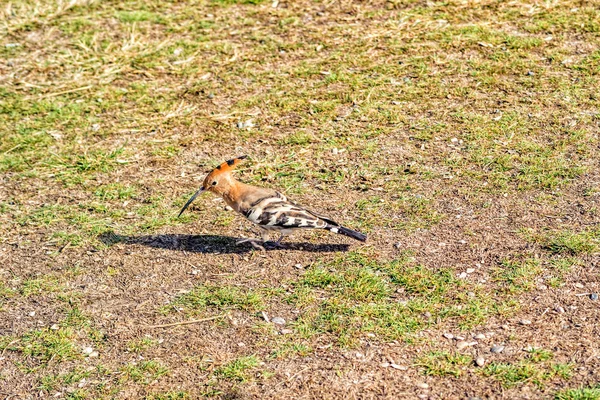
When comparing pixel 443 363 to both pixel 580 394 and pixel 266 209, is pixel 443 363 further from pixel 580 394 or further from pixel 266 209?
pixel 266 209

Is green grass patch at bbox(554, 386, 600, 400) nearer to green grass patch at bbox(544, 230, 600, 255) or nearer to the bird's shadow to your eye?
green grass patch at bbox(544, 230, 600, 255)

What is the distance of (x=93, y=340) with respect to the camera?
6.18m

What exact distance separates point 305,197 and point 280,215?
101cm

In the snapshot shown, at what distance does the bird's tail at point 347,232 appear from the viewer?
673cm

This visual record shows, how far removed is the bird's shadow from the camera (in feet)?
23.4

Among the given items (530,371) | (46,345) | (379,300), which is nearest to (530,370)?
(530,371)

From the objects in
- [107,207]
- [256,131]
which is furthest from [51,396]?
[256,131]

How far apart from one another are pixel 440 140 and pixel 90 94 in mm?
3872

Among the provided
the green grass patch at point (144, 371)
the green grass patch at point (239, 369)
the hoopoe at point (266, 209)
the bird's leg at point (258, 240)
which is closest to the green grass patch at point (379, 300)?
the hoopoe at point (266, 209)

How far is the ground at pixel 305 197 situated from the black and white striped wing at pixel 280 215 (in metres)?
0.30

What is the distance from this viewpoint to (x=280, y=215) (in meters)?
6.86

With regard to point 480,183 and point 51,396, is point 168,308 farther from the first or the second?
point 480,183

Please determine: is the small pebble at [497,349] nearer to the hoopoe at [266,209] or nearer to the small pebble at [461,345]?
the small pebble at [461,345]

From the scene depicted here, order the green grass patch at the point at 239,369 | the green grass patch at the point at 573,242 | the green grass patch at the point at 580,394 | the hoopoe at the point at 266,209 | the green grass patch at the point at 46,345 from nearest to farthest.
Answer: the green grass patch at the point at 580,394 → the green grass patch at the point at 239,369 → the green grass patch at the point at 46,345 → the green grass patch at the point at 573,242 → the hoopoe at the point at 266,209
